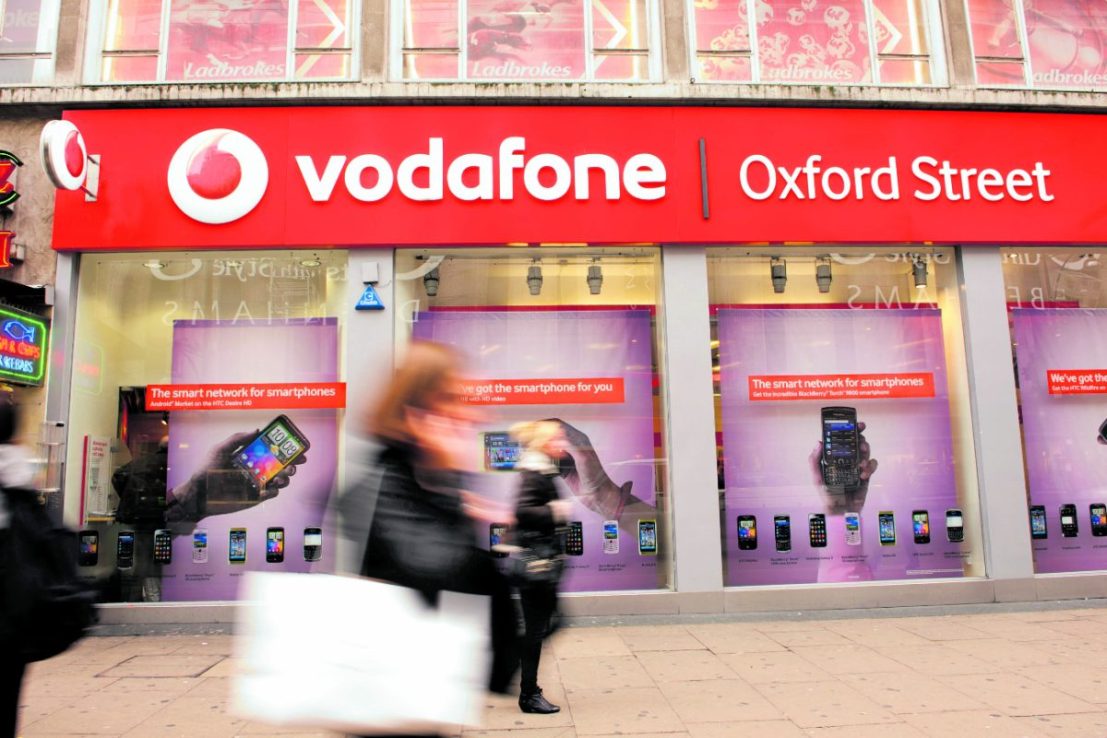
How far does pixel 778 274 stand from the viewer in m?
8.62

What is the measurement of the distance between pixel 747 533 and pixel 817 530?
828mm

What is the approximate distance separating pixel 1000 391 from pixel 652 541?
4264 mm

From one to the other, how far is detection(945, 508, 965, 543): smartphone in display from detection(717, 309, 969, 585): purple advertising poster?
0.07 feet

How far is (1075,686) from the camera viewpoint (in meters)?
5.29

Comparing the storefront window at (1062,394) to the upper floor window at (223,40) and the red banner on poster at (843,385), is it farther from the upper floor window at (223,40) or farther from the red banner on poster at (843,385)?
the upper floor window at (223,40)

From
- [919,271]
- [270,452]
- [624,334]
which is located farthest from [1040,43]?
[270,452]

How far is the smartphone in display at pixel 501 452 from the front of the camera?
26.6ft

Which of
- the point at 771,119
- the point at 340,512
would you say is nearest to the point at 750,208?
the point at 771,119

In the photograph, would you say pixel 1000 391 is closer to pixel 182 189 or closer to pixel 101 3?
pixel 182 189

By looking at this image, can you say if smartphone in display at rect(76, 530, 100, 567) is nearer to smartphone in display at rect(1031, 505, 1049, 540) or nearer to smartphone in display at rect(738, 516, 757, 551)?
smartphone in display at rect(738, 516, 757, 551)

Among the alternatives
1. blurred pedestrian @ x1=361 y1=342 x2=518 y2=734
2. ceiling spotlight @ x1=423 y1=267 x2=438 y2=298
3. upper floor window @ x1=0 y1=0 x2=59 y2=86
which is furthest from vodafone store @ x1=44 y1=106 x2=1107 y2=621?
blurred pedestrian @ x1=361 y1=342 x2=518 y2=734

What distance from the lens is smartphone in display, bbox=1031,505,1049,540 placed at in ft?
27.7

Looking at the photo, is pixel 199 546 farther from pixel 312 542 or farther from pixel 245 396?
pixel 245 396

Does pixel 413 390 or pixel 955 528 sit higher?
pixel 413 390
